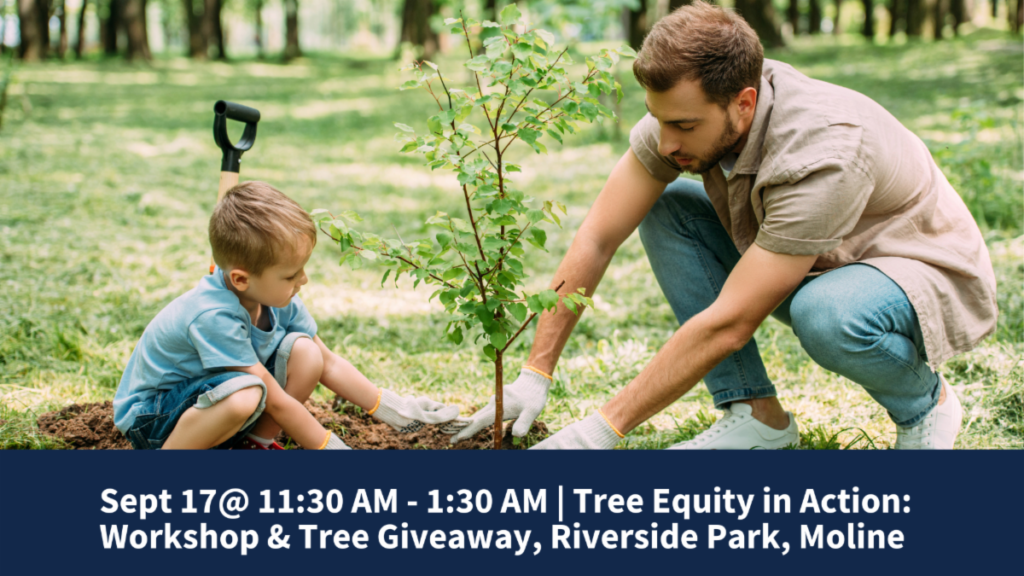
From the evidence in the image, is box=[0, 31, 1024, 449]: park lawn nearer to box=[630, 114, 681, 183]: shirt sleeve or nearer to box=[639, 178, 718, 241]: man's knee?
box=[639, 178, 718, 241]: man's knee

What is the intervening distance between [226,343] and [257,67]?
2566cm

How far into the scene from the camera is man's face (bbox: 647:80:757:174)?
94.6 inches

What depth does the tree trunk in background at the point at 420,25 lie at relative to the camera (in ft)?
71.3

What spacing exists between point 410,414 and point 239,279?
2.84ft

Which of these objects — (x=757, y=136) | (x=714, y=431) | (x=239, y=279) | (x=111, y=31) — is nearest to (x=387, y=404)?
(x=239, y=279)

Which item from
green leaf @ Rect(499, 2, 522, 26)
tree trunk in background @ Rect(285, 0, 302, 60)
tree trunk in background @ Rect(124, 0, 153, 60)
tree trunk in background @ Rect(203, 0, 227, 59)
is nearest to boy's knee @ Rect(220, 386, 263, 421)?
green leaf @ Rect(499, 2, 522, 26)

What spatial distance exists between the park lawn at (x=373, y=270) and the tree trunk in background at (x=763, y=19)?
3578 mm

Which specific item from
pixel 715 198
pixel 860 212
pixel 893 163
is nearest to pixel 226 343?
pixel 715 198

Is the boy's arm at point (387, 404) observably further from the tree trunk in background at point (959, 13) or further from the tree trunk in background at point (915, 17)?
the tree trunk in background at point (959, 13)

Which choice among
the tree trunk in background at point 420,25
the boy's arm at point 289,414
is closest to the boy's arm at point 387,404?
the boy's arm at point 289,414

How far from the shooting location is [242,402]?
7.90 ft

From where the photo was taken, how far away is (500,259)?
2303 mm

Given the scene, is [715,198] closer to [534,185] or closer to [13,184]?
[534,185]

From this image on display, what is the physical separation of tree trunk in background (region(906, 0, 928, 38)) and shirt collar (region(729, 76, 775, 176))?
64.7ft
